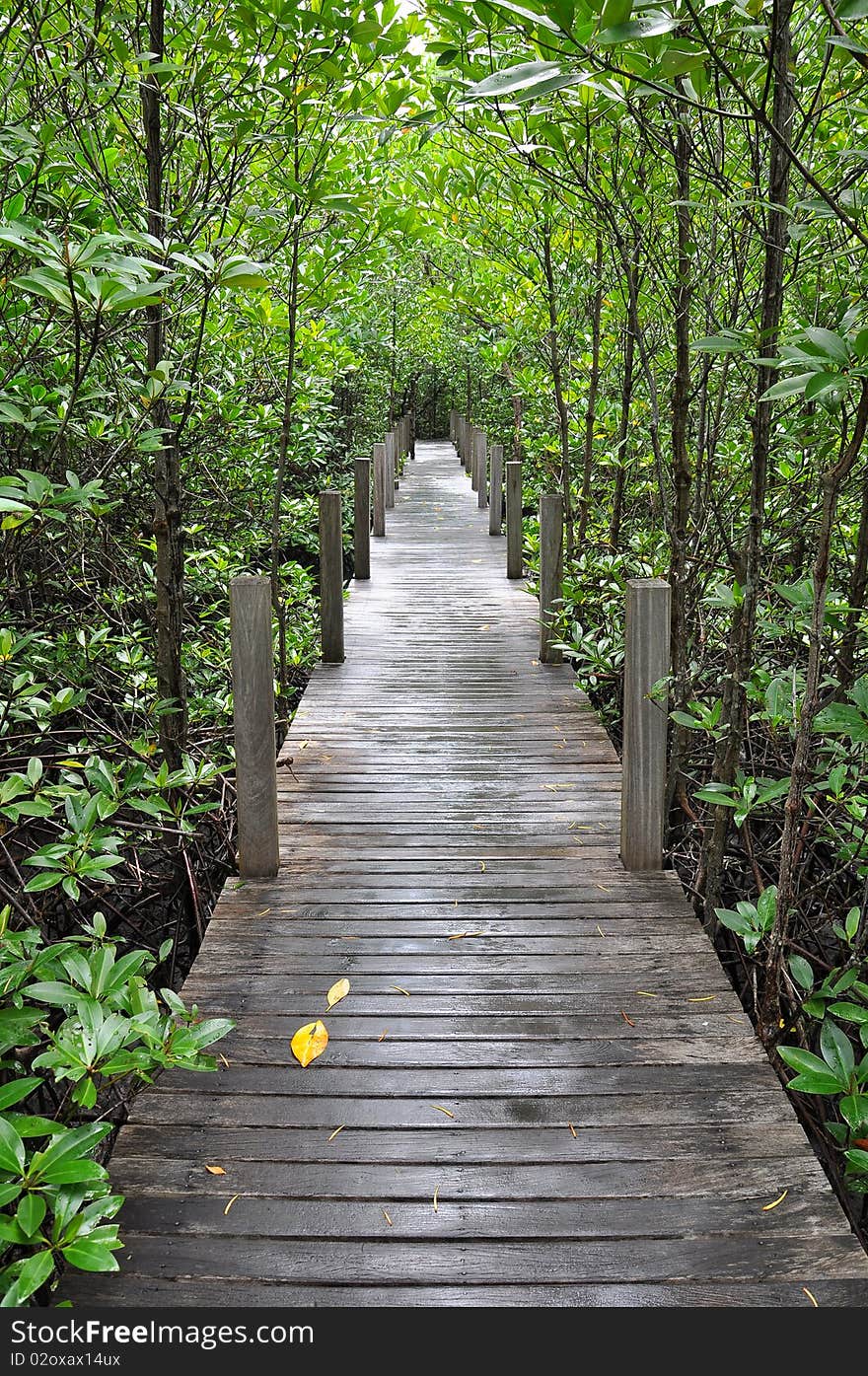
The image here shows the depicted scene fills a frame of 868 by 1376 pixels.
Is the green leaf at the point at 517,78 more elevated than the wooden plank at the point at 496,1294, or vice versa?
the green leaf at the point at 517,78

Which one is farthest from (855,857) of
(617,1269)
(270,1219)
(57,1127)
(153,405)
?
(153,405)

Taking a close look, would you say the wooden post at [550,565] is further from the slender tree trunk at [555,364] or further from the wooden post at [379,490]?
the wooden post at [379,490]

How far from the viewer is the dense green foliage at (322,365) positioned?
80.4 inches

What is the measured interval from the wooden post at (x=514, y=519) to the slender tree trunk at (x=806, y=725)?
5798mm

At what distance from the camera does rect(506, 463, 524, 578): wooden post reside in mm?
8117

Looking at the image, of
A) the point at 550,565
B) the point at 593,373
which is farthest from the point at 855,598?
the point at 593,373

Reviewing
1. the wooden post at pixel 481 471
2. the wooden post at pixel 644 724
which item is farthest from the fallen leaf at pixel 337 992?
the wooden post at pixel 481 471

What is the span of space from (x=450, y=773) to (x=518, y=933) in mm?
1472

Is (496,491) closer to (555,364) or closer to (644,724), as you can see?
(555,364)

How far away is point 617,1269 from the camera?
1918 millimetres

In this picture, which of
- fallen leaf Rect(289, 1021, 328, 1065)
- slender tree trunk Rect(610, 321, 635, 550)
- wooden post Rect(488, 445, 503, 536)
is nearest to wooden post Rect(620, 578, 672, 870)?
fallen leaf Rect(289, 1021, 328, 1065)

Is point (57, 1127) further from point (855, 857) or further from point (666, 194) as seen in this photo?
point (666, 194)

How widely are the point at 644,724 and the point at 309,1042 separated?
4.92 ft

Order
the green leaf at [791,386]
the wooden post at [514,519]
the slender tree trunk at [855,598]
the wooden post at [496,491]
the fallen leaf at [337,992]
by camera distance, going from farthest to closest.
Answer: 1. the wooden post at [496,491]
2. the wooden post at [514,519]
3. the slender tree trunk at [855,598]
4. the fallen leaf at [337,992]
5. the green leaf at [791,386]
